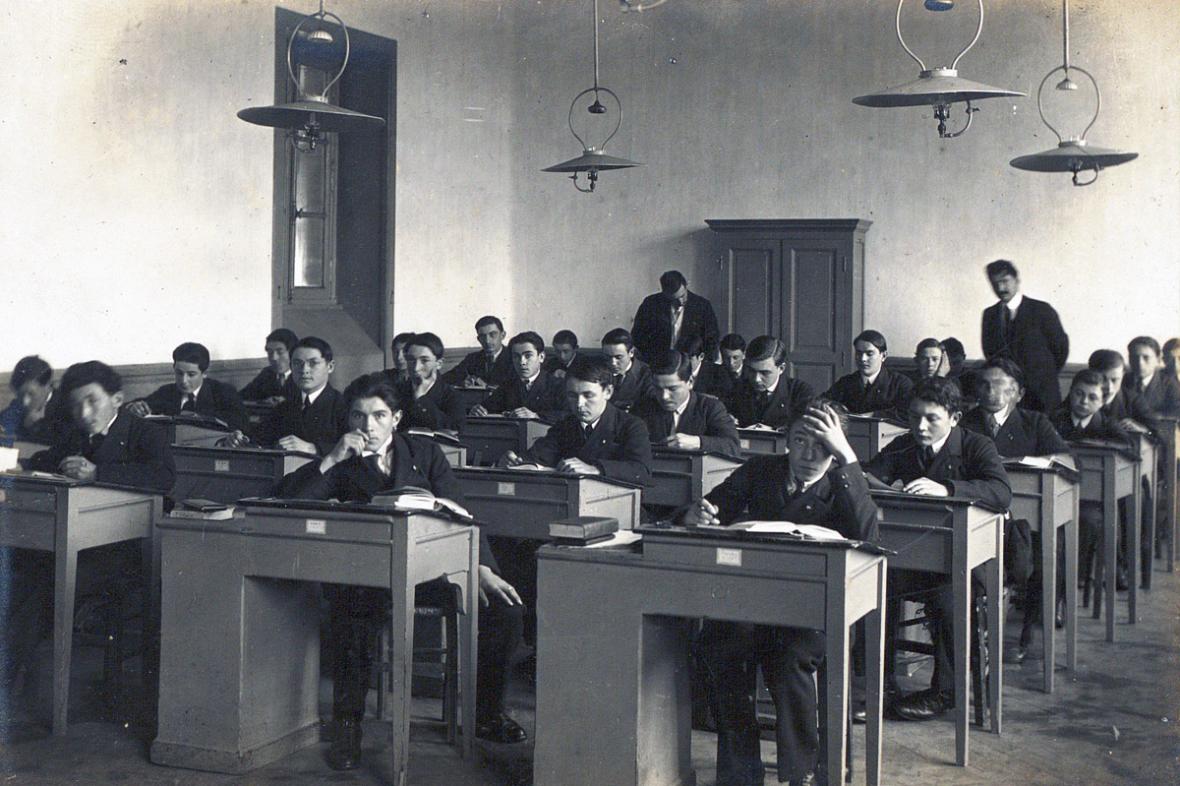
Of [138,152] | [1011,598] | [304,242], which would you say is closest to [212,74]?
[138,152]

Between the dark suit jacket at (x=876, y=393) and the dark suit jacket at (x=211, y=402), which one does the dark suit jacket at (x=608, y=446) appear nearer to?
the dark suit jacket at (x=211, y=402)

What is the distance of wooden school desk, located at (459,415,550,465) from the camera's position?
19.5 feet

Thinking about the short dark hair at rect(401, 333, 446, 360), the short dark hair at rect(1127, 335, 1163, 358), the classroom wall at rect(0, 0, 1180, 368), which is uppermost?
the classroom wall at rect(0, 0, 1180, 368)

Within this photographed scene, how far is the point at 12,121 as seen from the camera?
5.71 meters

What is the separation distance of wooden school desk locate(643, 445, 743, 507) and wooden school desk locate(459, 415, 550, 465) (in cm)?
109

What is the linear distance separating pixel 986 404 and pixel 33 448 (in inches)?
141

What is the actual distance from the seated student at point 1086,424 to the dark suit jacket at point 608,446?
6.12 feet

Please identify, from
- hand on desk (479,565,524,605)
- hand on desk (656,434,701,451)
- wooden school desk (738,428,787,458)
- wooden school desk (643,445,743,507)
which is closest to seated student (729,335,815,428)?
wooden school desk (738,428,787,458)

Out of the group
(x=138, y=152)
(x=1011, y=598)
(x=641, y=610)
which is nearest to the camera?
(x=641, y=610)

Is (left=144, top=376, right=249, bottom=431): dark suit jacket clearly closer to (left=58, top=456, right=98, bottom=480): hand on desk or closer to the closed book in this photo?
(left=58, top=456, right=98, bottom=480): hand on desk

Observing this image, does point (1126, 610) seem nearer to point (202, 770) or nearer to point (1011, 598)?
point (1011, 598)

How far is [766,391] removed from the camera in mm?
6340

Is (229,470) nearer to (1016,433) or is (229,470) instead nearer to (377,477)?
(377,477)

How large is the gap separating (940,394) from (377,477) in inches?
71.6
